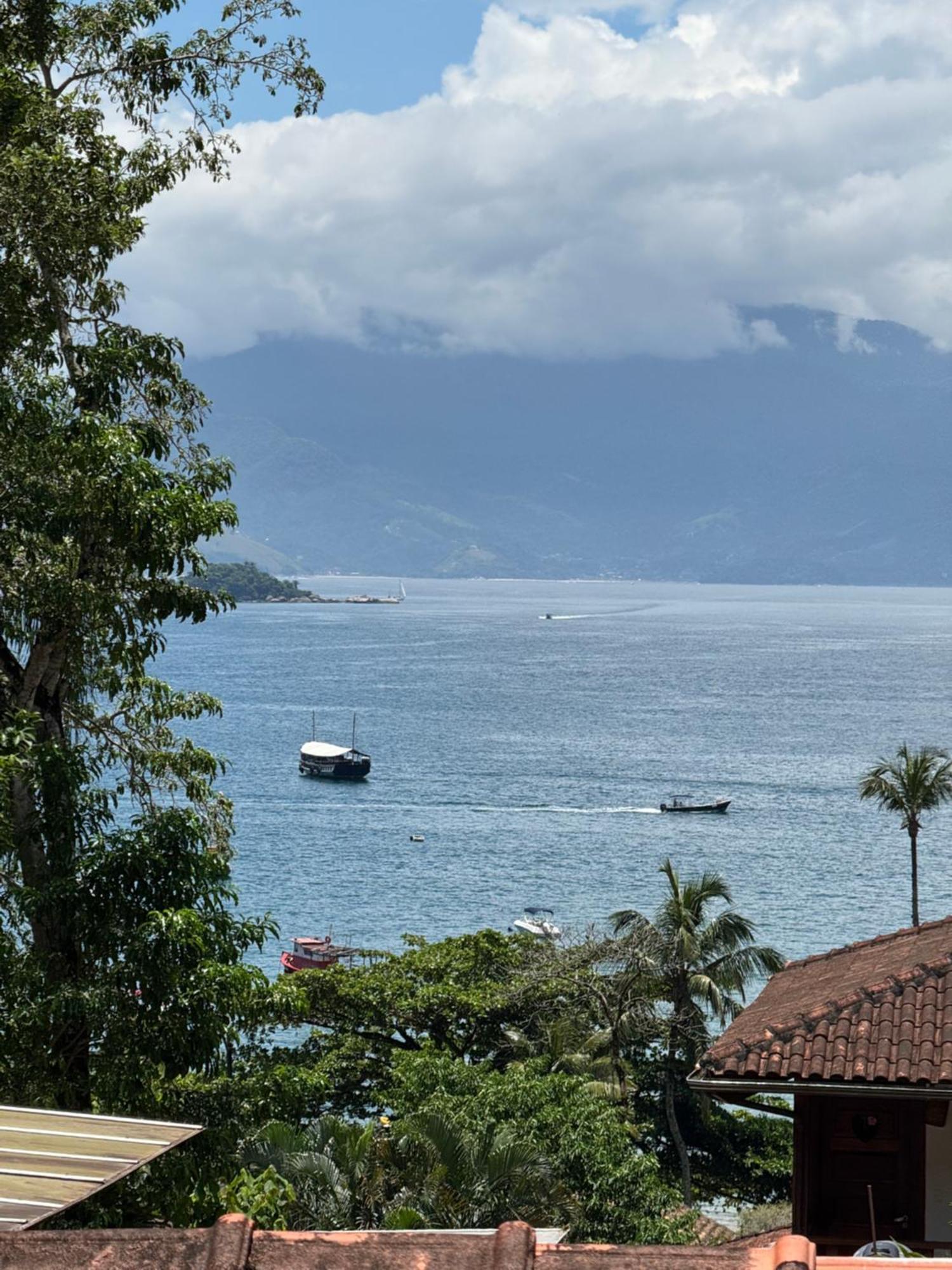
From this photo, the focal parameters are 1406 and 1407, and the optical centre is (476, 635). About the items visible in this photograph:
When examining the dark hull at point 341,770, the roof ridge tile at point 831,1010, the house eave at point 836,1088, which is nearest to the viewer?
the house eave at point 836,1088

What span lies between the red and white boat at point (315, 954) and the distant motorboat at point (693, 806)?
3410 centimetres

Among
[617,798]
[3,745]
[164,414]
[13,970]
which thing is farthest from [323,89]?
[617,798]

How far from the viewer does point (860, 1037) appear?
1201 centimetres

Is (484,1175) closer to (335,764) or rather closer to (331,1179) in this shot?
(331,1179)

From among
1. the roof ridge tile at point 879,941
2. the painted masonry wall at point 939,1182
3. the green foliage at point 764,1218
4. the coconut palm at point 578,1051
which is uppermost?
the roof ridge tile at point 879,941

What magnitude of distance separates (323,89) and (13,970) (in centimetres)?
997

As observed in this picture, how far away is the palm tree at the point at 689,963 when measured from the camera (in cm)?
3684

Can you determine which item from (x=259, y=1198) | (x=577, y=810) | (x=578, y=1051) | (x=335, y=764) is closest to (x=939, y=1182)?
(x=259, y=1198)

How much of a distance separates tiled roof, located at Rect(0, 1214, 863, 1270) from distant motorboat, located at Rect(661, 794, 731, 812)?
87.9m

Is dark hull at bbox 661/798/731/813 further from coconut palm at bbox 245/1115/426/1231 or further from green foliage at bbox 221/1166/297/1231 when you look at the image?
green foliage at bbox 221/1166/297/1231

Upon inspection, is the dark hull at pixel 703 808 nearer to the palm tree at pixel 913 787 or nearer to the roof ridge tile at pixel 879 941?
the palm tree at pixel 913 787

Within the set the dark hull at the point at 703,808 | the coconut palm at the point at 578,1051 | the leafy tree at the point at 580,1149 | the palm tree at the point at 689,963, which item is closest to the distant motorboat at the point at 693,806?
the dark hull at the point at 703,808

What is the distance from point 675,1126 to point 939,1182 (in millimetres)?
24661

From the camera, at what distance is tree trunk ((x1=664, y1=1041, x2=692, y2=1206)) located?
111 ft
